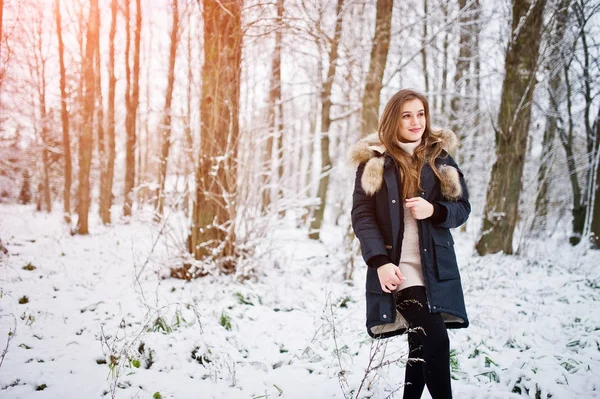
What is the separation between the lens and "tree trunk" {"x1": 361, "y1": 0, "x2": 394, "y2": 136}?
544 cm

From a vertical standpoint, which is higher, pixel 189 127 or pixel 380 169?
pixel 189 127

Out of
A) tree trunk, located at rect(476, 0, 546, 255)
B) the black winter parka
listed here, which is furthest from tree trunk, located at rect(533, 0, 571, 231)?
the black winter parka

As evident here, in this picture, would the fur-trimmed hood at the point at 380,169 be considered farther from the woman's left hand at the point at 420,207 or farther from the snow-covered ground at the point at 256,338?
the snow-covered ground at the point at 256,338

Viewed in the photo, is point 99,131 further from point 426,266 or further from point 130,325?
point 426,266

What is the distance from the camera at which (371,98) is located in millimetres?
5617

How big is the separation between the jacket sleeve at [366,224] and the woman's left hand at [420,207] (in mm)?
222

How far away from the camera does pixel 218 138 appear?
15.4ft

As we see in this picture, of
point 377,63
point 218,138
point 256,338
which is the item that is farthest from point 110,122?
point 256,338

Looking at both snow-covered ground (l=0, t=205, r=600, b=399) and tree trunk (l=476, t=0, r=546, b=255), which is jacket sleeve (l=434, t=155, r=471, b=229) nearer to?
A: snow-covered ground (l=0, t=205, r=600, b=399)

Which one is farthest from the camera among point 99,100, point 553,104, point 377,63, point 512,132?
point 99,100

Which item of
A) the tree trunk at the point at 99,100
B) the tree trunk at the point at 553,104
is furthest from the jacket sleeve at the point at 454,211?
the tree trunk at the point at 99,100

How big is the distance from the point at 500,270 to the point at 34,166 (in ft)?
82.7

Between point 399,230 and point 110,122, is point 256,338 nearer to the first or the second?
point 399,230

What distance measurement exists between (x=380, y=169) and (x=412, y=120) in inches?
13.6
